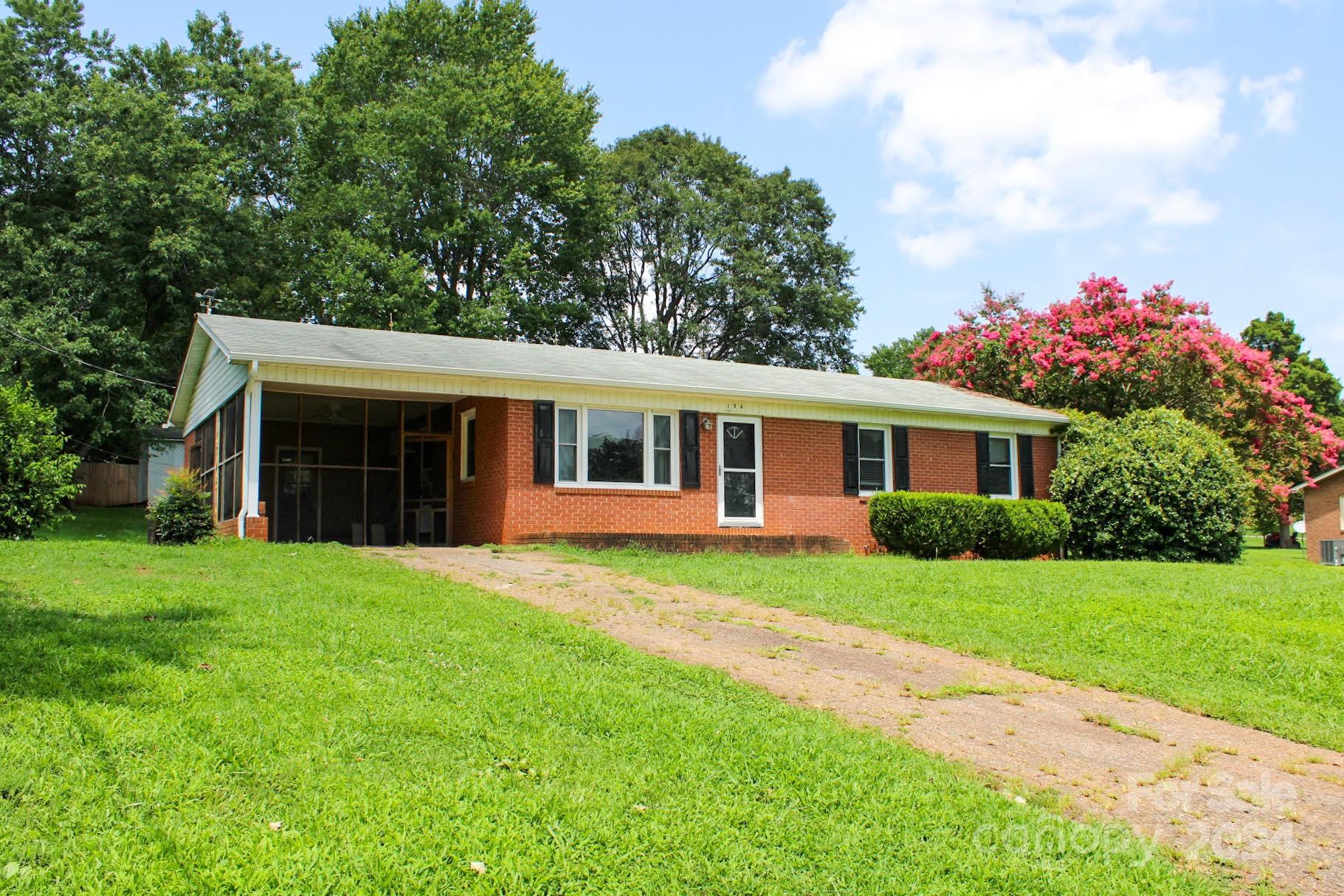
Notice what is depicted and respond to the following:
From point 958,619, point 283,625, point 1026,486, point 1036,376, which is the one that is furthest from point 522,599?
point 1036,376

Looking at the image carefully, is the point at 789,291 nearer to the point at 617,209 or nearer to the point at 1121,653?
the point at 617,209

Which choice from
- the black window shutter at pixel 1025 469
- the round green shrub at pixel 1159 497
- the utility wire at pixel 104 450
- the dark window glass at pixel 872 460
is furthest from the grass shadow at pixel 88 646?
the utility wire at pixel 104 450

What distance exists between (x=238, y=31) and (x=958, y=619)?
102 ft

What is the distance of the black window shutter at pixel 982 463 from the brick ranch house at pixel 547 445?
0.09ft

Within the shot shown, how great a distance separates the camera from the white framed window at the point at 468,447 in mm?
16688

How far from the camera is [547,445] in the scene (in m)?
15.6

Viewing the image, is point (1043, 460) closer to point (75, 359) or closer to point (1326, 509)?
point (1326, 509)

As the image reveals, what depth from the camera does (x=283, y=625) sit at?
7.15 meters

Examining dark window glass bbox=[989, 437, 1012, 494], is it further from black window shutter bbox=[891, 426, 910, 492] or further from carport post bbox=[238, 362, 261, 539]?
carport post bbox=[238, 362, 261, 539]

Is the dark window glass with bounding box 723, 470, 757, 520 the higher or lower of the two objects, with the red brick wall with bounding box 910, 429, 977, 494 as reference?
lower

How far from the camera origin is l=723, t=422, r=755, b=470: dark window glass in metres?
17.3

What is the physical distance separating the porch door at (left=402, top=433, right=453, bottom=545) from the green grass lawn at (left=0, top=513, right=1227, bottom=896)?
10.5 m

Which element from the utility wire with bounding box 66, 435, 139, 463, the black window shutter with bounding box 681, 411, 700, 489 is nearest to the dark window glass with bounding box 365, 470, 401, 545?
the black window shutter with bounding box 681, 411, 700, 489

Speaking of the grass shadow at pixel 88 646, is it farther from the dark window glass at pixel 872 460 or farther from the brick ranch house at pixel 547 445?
the dark window glass at pixel 872 460
